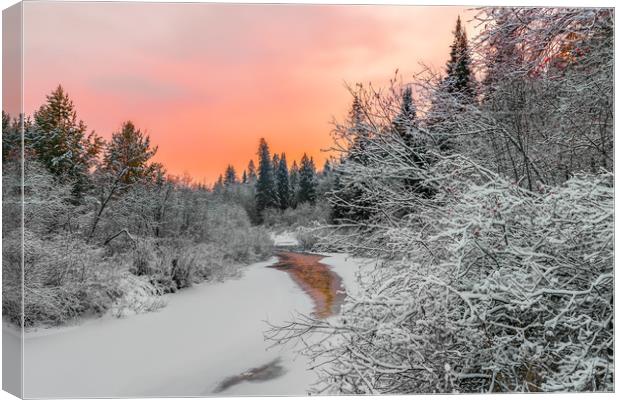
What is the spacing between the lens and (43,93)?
168 inches

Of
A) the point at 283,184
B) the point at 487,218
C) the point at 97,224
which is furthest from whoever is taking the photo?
the point at 97,224

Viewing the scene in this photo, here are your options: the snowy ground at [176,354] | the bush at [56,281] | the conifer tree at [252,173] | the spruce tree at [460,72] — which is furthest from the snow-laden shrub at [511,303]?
the bush at [56,281]

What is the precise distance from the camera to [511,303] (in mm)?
2850

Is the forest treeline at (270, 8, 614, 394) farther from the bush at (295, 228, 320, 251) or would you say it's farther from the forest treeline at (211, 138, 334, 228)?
the forest treeline at (211, 138, 334, 228)

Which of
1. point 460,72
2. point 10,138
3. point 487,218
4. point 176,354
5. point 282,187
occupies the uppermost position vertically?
point 460,72

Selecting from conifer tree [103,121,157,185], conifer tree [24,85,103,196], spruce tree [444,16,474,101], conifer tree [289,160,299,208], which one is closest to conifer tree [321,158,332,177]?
conifer tree [289,160,299,208]

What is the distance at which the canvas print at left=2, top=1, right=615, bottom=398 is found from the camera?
306cm

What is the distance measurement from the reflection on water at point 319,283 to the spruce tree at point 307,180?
78cm

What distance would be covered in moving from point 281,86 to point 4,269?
3.16m

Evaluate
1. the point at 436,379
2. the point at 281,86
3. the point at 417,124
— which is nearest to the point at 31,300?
the point at 281,86

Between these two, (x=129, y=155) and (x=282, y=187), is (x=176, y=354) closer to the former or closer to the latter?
(x=282, y=187)

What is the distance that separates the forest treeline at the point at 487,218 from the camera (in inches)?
115

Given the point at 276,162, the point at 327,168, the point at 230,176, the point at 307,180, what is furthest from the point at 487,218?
the point at 230,176

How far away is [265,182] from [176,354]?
2.19 m
